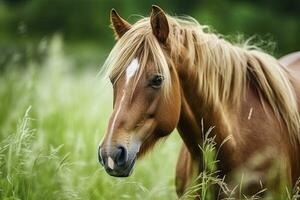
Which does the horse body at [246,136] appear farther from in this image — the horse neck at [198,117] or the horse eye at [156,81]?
the horse eye at [156,81]

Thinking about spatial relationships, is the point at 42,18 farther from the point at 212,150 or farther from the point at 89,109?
the point at 212,150

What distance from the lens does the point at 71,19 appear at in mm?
29750

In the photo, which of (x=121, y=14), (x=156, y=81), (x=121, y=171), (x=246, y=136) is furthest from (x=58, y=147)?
(x=121, y=14)

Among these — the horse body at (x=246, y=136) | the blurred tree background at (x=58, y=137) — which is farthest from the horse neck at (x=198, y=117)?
the blurred tree background at (x=58, y=137)

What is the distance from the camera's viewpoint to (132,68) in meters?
3.83

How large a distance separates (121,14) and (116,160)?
22835 millimetres

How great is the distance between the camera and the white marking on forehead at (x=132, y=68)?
380 cm

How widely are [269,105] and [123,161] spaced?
112cm

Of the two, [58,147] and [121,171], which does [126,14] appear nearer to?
[58,147]

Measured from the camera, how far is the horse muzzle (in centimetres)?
364

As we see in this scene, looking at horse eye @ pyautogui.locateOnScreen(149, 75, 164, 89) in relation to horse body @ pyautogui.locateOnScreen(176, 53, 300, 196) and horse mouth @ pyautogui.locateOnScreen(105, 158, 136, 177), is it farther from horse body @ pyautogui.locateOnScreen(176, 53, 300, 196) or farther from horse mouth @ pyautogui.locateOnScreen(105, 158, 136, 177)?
horse mouth @ pyautogui.locateOnScreen(105, 158, 136, 177)

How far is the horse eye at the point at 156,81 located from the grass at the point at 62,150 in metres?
0.39

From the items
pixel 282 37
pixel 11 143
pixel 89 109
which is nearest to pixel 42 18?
pixel 282 37

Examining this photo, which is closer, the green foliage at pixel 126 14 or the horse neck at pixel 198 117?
the horse neck at pixel 198 117
